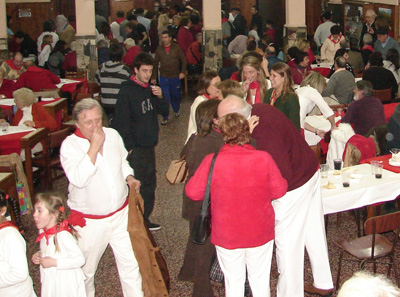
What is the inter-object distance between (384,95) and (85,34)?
6804 millimetres

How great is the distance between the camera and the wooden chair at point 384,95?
8.55 m

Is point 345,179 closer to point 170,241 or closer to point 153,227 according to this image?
point 170,241

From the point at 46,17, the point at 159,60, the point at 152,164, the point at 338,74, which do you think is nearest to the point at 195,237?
the point at 152,164

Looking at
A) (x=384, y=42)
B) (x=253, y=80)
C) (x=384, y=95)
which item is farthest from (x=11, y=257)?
(x=384, y=42)

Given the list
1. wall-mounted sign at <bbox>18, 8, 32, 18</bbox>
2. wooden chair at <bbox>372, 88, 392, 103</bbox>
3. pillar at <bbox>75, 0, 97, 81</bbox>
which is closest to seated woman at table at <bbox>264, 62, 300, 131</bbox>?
wooden chair at <bbox>372, 88, 392, 103</bbox>

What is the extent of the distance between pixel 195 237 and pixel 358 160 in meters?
2.42

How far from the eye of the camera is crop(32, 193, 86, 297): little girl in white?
3635 mm

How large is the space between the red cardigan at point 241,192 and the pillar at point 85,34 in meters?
9.92

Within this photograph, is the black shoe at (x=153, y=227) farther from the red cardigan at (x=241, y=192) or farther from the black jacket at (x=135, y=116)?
the red cardigan at (x=241, y=192)

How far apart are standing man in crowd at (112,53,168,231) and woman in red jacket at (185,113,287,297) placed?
172 centimetres

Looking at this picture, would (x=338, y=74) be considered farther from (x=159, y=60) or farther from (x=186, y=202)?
(x=186, y=202)

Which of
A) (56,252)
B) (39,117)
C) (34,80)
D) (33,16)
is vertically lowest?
(56,252)

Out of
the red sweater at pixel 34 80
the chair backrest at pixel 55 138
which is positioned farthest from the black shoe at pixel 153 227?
the red sweater at pixel 34 80

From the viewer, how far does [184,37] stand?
536 inches
